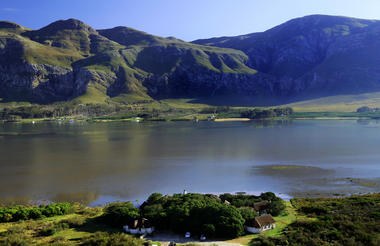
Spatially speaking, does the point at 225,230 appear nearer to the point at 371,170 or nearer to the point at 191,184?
the point at 191,184

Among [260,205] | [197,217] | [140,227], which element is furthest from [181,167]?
[140,227]

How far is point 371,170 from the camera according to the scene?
60.7 m

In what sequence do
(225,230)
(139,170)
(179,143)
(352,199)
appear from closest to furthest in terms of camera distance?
(225,230), (352,199), (139,170), (179,143)

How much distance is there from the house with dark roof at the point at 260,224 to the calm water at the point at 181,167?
16444mm

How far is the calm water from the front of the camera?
5112 centimetres

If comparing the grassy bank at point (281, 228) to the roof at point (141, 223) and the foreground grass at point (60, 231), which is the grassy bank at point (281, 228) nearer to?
the foreground grass at point (60, 231)

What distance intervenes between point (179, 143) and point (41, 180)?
4812 centimetres

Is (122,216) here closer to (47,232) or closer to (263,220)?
(47,232)

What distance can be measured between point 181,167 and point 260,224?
36083 millimetres

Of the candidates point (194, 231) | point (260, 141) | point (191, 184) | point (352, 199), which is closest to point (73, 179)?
point (191, 184)

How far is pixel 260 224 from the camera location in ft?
104

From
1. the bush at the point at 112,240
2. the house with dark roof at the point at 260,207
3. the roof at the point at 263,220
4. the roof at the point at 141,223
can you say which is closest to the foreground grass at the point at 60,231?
the bush at the point at 112,240

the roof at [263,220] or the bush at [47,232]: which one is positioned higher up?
the roof at [263,220]

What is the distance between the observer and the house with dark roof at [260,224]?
31.7 metres
